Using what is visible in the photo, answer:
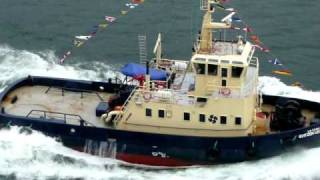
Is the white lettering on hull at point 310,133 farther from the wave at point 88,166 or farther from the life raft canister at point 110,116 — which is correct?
the life raft canister at point 110,116

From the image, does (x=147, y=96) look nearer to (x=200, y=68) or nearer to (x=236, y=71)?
(x=200, y=68)

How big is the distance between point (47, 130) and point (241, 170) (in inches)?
354

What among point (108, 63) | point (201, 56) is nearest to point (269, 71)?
point (108, 63)

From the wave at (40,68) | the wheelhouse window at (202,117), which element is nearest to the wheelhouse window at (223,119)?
the wheelhouse window at (202,117)

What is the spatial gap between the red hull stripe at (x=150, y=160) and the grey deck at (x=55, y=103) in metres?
1.88

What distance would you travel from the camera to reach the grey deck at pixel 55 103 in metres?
32.8

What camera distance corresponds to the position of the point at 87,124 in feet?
104

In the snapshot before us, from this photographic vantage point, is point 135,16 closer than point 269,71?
No

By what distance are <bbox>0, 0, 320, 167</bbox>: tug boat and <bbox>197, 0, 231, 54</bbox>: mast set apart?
0.14ft

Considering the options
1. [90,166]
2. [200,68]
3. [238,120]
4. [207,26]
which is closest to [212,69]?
[200,68]

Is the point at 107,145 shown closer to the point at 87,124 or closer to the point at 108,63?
the point at 87,124

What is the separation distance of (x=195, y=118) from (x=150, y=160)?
295 centimetres

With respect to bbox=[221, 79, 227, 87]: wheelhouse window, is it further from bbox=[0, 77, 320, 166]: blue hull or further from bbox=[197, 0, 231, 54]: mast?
bbox=[0, 77, 320, 166]: blue hull

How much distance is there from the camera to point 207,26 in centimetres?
2983
